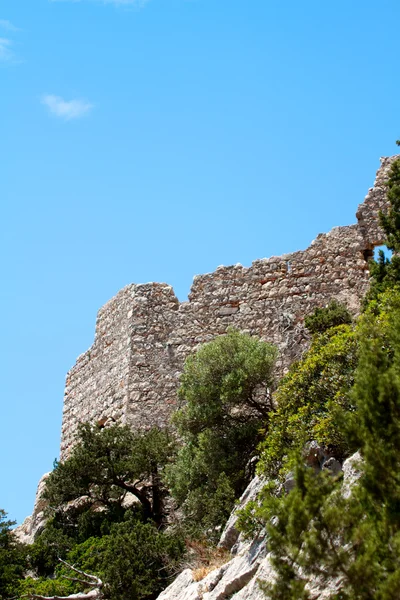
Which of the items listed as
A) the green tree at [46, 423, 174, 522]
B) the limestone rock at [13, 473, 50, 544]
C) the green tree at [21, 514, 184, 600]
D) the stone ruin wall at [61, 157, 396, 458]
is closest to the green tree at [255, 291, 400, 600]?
the green tree at [21, 514, 184, 600]

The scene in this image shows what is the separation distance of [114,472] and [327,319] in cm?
426

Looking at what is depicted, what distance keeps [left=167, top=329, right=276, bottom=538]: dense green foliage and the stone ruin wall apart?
1613 mm

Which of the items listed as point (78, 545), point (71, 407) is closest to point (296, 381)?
point (78, 545)

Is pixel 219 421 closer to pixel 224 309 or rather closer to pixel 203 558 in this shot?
pixel 203 558

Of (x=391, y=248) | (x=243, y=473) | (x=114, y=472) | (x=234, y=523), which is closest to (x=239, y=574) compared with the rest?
(x=234, y=523)

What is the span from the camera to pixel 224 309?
1764 cm

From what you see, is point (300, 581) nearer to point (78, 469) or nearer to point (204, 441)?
point (204, 441)

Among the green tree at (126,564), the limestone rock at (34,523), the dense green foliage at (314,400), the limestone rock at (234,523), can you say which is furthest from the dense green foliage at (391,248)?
the limestone rock at (34,523)

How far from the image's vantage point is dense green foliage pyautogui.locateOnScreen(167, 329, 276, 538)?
13.4 meters

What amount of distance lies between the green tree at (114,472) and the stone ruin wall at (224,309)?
57.4 inches

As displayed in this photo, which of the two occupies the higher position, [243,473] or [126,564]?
[243,473]

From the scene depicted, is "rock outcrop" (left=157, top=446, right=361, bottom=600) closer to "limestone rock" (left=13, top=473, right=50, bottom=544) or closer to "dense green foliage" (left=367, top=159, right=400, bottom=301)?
"dense green foliage" (left=367, top=159, right=400, bottom=301)

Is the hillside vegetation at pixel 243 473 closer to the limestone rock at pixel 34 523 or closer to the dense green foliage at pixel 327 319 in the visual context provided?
the dense green foliage at pixel 327 319

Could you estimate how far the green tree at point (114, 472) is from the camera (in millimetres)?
15023
